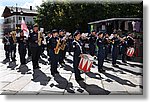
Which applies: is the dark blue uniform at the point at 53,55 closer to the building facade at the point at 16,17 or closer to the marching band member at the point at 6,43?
the building facade at the point at 16,17

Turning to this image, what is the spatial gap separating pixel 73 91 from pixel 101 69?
1.48ft

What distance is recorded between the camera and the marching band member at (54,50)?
3.55 m

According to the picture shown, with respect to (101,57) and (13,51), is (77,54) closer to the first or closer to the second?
(101,57)

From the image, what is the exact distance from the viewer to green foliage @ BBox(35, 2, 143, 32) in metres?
3.48

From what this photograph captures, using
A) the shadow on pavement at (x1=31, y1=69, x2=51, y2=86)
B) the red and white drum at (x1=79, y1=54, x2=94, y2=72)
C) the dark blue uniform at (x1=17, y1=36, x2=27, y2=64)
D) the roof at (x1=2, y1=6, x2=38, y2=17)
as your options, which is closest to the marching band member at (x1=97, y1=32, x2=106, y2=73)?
the red and white drum at (x1=79, y1=54, x2=94, y2=72)

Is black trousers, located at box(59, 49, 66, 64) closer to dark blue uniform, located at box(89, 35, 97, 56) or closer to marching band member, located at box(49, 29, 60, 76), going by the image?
marching band member, located at box(49, 29, 60, 76)

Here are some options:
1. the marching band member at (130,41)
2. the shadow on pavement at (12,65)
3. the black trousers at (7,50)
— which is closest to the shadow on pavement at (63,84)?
the shadow on pavement at (12,65)

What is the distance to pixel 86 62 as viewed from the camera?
3514 millimetres

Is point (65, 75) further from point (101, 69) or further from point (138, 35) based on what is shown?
point (138, 35)

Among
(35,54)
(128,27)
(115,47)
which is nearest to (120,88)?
(115,47)

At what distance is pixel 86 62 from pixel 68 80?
1.06ft

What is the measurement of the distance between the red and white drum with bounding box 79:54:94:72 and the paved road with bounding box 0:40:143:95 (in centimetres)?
7

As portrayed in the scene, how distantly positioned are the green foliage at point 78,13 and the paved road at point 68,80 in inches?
17.5

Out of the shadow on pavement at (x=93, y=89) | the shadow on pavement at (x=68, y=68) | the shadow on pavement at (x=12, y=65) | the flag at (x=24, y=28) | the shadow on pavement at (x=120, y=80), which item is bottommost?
the shadow on pavement at (x=93, y=89)
